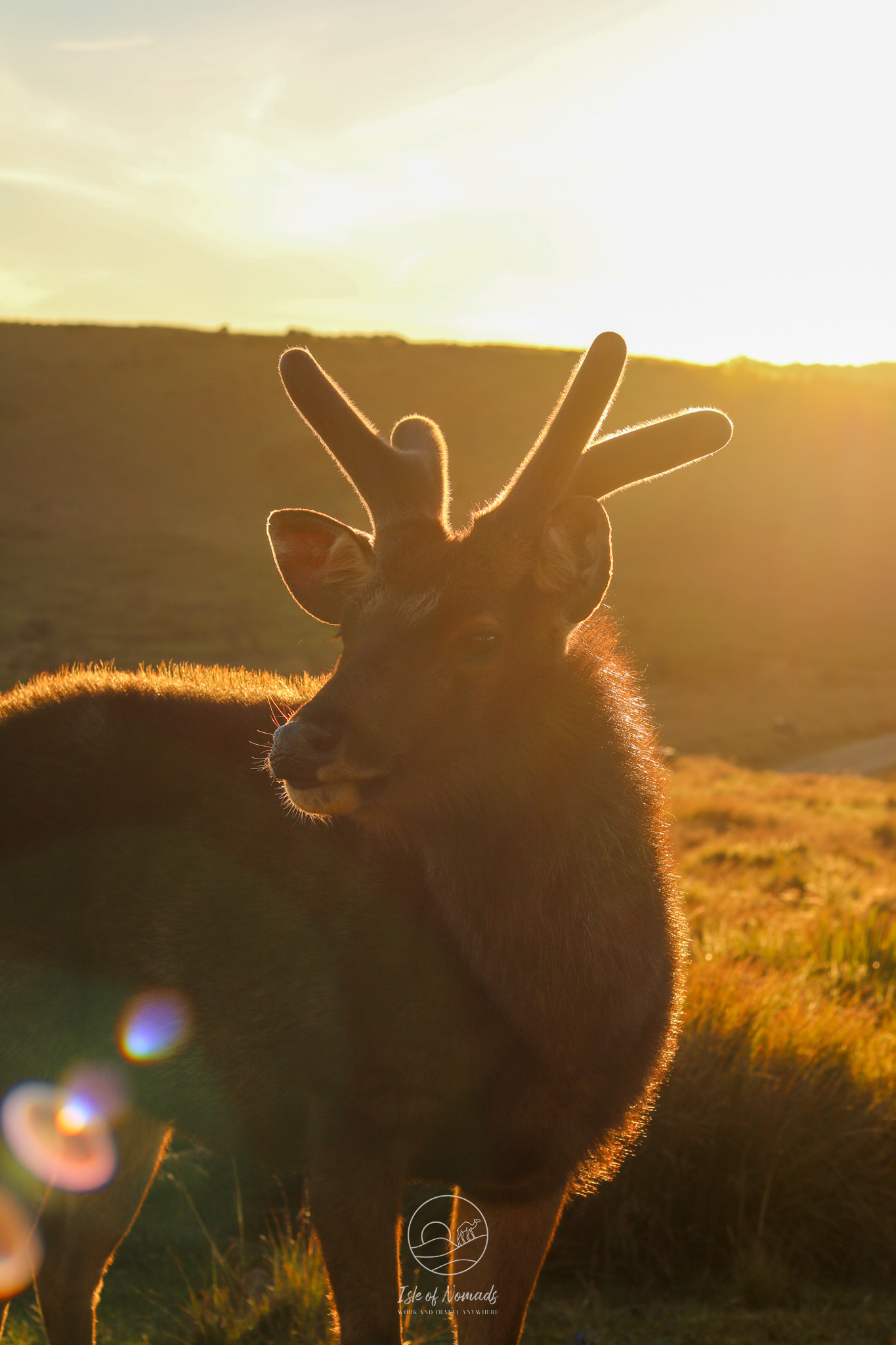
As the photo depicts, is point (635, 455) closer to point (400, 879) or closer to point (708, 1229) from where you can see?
point (400, 879)

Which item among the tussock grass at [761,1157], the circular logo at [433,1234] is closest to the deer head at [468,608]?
the circular logo at [433,1234]

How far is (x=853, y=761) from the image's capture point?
29.8 meters

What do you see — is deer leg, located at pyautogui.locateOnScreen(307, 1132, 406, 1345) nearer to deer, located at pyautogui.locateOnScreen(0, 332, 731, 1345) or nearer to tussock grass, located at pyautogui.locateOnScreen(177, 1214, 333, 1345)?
deer, located at pyautogui.locateOnScreen(0, 332, 731, 1345)

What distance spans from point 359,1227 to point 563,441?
8.54ft

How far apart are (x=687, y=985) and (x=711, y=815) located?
38.3 ft

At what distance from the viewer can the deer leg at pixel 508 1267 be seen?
3.79 m

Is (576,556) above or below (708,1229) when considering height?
above

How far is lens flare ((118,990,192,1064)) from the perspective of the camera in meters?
3.81

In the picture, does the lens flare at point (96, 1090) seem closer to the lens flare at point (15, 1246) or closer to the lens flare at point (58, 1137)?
the lens flare at point (58, 1137)

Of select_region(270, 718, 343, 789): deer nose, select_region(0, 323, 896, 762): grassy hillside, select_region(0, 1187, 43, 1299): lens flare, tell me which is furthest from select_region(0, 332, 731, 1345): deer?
select_region(0, 323, 896, 762): grassy hillside

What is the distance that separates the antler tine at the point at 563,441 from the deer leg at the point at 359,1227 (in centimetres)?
213

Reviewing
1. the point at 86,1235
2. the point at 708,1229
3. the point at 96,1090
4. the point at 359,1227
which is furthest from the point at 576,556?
the point at 708,1229

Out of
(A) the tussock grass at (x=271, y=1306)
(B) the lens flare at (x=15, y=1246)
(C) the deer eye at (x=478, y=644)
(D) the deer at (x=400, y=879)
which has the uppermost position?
(C) the deer eye at (x=478, y=644)

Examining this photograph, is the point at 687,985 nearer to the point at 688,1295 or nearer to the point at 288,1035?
the point at 688,1295
